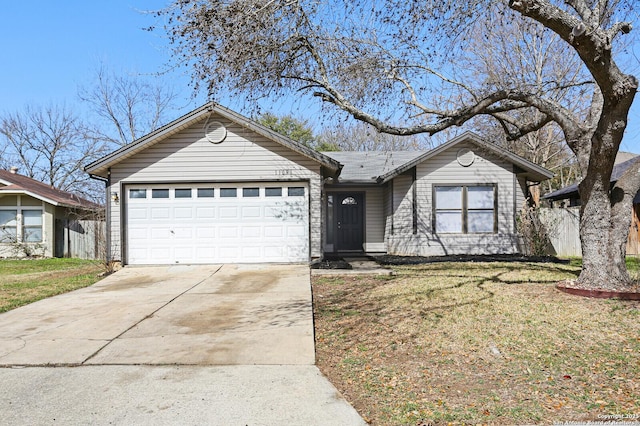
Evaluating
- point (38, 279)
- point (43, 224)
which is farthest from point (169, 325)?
point (43, 224)

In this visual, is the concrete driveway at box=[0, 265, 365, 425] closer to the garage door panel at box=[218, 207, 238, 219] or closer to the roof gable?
the garage door panel at box=[218, 207, 238, 219]

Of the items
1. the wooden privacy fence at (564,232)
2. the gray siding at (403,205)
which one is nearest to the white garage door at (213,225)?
the gray siding at (403,205)

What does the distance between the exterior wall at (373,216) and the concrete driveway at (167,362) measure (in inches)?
334

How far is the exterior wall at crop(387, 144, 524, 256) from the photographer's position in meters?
15.0

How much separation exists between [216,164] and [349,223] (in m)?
6.61

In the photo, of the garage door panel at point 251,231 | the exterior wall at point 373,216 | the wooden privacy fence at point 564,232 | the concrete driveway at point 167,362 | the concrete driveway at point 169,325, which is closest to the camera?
the concrete driveway at point 167,362

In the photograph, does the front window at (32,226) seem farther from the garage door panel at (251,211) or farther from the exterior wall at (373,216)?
the exterior wall at (373,216)

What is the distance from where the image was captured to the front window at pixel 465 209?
49.5 ft

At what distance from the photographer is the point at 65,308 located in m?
→ 7.86

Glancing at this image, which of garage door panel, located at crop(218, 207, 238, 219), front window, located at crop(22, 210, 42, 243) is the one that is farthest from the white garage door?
front window, located at crop(22, 210, 42, 243)

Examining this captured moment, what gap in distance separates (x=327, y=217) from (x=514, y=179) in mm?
6791

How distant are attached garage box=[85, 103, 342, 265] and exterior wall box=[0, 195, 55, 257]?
772cm

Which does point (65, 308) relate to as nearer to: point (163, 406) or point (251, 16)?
point (163, 406)

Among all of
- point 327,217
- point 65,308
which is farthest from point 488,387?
point 327,217
